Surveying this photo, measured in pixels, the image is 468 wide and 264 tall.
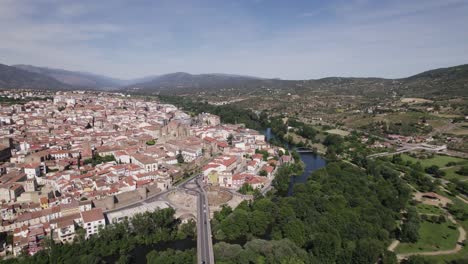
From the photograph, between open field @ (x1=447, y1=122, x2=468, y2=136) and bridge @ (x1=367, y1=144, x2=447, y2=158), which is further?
open field @ (x1=447, y1=122, x2=468, y2=136)

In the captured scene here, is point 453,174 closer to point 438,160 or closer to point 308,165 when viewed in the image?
point 438,160

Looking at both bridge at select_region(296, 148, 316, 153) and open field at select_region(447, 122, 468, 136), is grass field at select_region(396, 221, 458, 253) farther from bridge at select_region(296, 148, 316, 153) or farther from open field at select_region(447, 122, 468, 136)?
open field at select_region(447, 122, 468, 136)

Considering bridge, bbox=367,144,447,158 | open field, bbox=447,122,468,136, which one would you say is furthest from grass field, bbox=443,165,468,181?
open field, bbox=447,122,468,136

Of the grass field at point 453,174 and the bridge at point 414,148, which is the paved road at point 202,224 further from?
the grass field at point 453,174

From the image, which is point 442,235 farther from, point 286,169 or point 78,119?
point 78,119

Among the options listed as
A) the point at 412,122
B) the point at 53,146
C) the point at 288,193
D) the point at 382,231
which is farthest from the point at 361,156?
the point at 53,146
